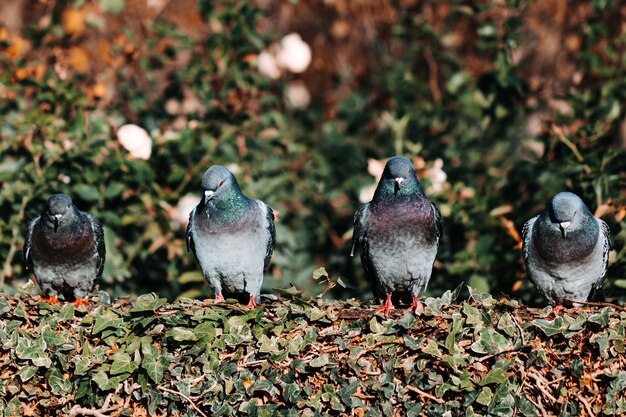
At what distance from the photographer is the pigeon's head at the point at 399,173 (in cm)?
381

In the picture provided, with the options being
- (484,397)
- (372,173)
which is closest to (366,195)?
(372,173)

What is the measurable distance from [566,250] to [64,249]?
2.43 meters

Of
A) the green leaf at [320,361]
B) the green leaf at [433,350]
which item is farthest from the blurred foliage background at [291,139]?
the green leaf at [320,361]

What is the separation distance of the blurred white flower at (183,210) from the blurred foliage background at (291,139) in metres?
0.02

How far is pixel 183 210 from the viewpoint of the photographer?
16.5 ft

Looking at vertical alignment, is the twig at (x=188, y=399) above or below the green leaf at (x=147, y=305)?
below

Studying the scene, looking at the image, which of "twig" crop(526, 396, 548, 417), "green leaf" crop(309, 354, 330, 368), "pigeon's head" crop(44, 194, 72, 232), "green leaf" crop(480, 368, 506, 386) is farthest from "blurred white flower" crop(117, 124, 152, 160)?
"twig" crop(526, 396, 548, 417)

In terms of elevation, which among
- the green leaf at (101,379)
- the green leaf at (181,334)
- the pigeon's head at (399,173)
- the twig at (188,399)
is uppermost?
the pigeon's head at (399,173)

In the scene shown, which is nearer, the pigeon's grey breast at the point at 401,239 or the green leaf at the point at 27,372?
the green leaf at the point at 27,372

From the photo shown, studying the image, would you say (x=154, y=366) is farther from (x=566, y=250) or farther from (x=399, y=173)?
(x=566, y=250)

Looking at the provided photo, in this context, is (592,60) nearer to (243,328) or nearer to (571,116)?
(571,116)

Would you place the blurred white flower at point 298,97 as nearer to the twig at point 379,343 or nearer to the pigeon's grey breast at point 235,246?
the pigeon's grey breast at point 235,246

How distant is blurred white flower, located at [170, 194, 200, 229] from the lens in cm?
501

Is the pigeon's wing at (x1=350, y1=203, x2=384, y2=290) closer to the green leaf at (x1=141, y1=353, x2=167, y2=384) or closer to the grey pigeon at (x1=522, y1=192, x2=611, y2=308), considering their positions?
the grey pigeon at (x1=522, y1=192, x2=611, y2=308)
